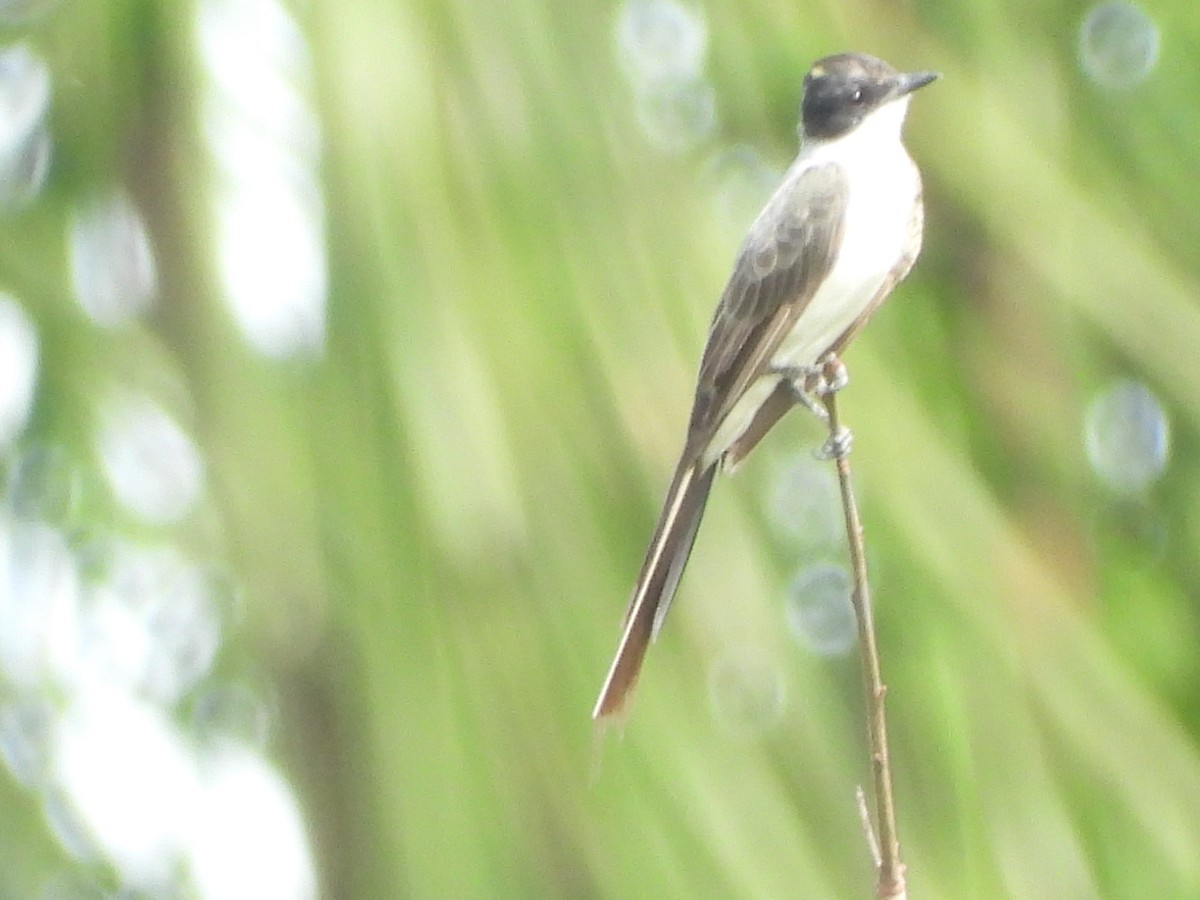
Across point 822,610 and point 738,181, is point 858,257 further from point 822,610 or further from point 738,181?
point 738,181

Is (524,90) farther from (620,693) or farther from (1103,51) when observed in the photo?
(1103,51)

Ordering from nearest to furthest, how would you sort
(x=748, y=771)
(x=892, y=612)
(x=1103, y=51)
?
1. (x=748, y=771)
2. (x=892, y=612)
3. (x=1103, y=51)

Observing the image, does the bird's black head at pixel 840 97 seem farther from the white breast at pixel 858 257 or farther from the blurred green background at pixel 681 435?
the blurred green background at pixel 681 435

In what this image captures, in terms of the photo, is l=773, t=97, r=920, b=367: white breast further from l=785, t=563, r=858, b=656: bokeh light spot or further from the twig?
the twig

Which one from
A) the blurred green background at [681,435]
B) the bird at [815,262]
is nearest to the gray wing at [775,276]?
the bird at [815,262]

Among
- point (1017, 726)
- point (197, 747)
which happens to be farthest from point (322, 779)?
point (1017, 726)

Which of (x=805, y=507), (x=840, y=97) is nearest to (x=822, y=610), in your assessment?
(x=805, y=507)
